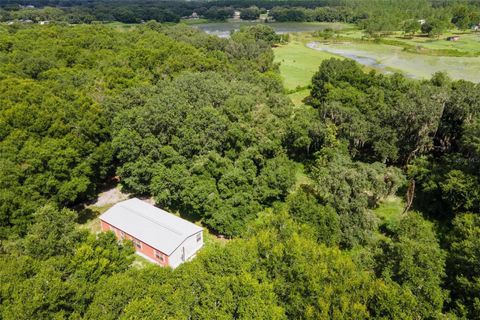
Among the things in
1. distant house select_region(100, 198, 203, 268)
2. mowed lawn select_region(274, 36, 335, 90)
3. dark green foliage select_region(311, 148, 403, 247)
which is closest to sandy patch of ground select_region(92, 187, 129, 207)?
distant house select_region(100, 198, 203, 268)

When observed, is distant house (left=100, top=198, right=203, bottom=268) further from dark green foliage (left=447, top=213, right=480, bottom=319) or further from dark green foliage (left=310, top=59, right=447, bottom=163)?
dark green foliage (left=310, top=59, right=447, bottom=163)

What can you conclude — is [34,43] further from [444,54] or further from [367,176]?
[444,54]

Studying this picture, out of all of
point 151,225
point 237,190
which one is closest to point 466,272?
point 237,190

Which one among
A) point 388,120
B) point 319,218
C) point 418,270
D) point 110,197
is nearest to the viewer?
point 418,270

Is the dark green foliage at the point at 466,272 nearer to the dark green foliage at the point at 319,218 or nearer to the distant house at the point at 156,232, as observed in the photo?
the dark green foliage at the point at 319,218

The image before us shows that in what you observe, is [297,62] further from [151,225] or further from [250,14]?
[250,14]

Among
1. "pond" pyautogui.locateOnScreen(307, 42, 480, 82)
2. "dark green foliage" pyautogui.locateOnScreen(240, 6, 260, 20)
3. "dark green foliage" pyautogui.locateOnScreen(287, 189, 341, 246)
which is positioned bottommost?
"dark green foliage" pyautogui.locateOnScreen(287, 189, 341, 246)

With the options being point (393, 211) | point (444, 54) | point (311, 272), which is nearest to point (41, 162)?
point (311, 272)
